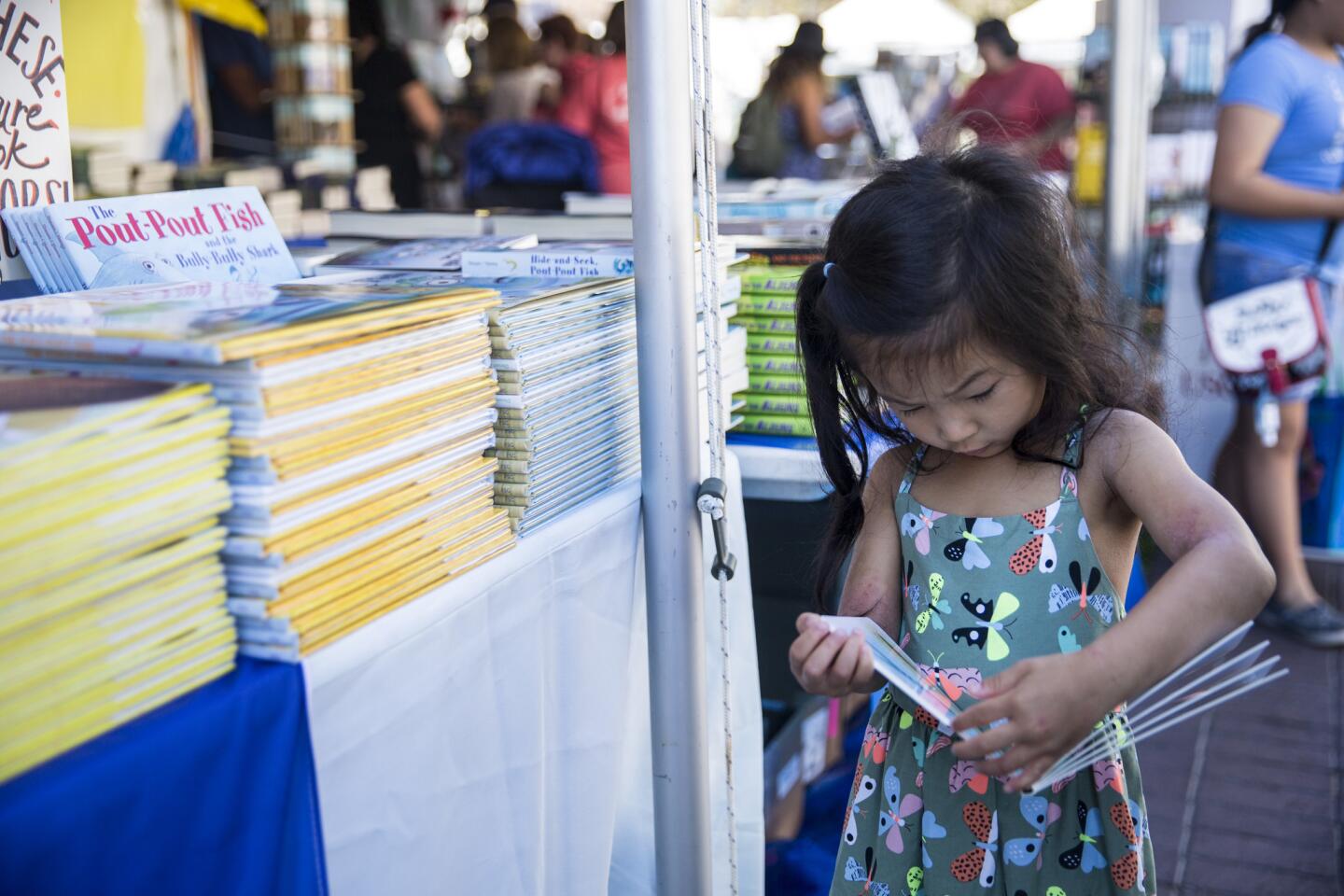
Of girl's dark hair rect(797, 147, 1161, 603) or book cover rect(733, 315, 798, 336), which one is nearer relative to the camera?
girl's dark hair rect(797, 147, 1161, 603)

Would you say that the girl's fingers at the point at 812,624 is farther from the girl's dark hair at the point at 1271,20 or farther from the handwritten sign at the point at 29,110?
the girl's dark hair at the point at 1271,20

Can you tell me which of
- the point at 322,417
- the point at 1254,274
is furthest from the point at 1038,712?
the point at 1254,274

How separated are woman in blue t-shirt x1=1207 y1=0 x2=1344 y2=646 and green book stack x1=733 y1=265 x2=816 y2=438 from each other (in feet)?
6.87

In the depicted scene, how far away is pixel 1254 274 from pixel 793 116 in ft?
8.90

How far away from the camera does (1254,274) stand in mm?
3557

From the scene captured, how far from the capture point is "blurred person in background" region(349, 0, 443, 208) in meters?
5.80

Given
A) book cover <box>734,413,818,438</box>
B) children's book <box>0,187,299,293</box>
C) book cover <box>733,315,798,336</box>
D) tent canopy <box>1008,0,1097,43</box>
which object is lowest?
book cover <box>734,413,818,438</box>

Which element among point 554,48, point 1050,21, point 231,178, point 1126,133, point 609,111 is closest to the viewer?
point 231,178

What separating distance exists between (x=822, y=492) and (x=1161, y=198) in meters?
3.83

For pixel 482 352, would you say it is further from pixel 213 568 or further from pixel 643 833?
pixel 643 833

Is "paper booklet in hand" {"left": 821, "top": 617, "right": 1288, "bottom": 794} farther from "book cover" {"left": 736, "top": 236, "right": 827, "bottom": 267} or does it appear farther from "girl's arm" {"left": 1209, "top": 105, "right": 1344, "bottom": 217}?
"girl's arm" {"left": 1209, "top": 105, "right": 1344, "bottom": 217}

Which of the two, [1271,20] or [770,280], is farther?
[1271,20]

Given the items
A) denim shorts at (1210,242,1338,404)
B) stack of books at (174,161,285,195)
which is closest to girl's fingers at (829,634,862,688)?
stack of books at (174,161,285,195)

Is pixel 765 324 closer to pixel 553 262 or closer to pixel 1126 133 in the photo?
pixel 553 262
